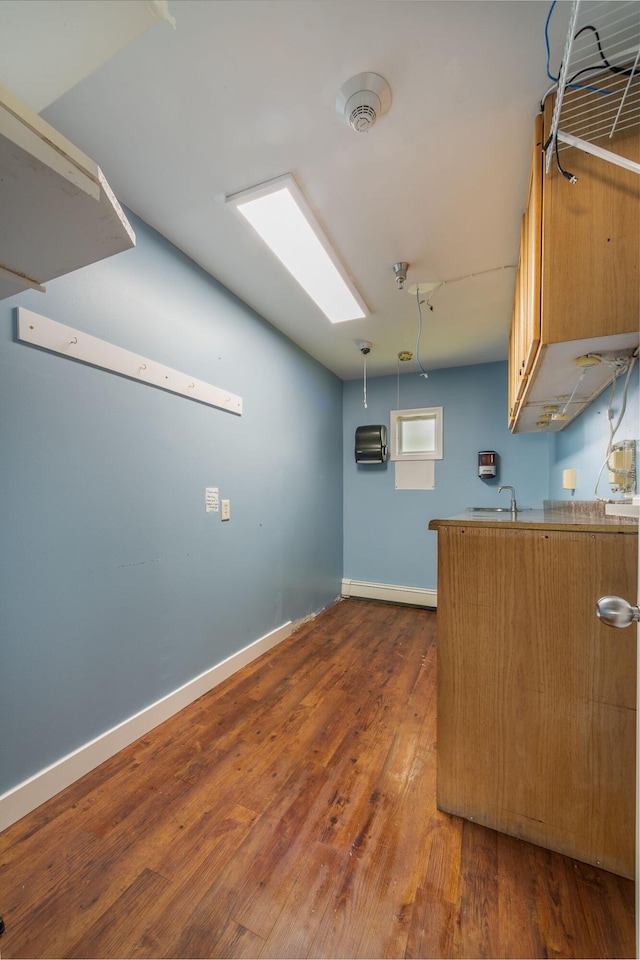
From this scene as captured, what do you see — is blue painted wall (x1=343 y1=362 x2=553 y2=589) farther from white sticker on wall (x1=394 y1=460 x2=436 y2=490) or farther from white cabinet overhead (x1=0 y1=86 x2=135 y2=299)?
white cabinet overhead (x1=0 y1=86 x2=135 y2=299)

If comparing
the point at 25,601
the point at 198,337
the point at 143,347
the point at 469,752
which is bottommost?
the point at 469,752

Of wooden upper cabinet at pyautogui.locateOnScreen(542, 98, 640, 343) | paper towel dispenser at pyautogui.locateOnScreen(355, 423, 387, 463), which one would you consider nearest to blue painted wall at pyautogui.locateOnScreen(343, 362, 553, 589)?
paper towel dispenser at pyautogui.locateOnScreen(355, 423, 387, 463)

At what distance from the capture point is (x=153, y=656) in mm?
1832

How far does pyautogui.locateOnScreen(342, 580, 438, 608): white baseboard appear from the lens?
378cm

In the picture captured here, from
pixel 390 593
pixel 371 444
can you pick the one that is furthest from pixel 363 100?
pixel 390 593

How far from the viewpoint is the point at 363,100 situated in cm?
118

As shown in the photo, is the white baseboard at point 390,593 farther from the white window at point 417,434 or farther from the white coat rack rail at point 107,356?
the white coat rack rail at point 107,356

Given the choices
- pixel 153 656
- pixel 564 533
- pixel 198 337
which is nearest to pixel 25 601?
pixel 153 656

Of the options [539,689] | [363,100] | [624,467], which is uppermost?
[363,100]

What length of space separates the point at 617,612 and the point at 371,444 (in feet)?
11.0

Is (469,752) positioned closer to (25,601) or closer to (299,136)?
(25,601)

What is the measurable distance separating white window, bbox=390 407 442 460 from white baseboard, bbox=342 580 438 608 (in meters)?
1.45

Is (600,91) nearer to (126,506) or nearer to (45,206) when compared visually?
(45,206)

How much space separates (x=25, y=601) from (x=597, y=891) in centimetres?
211
